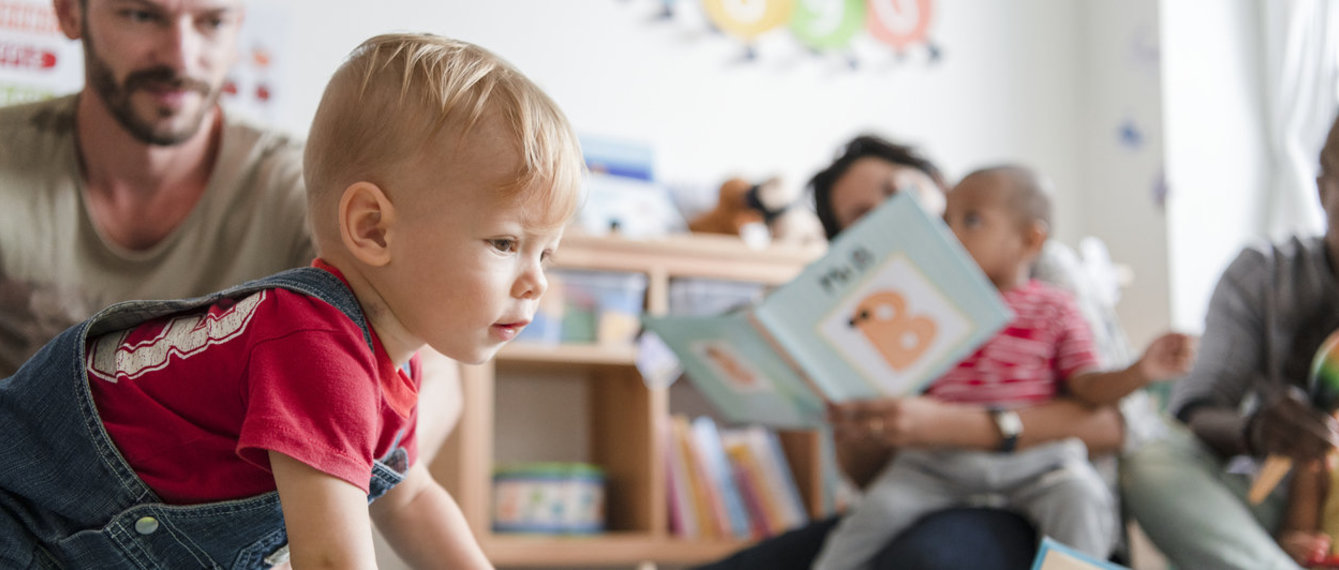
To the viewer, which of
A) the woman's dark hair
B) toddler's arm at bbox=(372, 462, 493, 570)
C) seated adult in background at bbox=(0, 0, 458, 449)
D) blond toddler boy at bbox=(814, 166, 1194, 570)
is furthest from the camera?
the woman's dark hair

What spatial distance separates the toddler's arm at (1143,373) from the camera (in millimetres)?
1400

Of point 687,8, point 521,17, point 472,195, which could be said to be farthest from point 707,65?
point 472,195

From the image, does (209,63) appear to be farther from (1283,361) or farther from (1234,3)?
(1234,3)

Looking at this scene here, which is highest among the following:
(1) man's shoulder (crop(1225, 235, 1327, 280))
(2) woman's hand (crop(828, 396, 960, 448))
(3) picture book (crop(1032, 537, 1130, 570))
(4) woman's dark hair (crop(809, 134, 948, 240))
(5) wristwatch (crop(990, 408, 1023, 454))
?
(4) woman's dark hair (crop(809, 134, 948, 240))

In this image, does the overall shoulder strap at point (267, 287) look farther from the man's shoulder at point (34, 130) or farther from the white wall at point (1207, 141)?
the white wall at point (1207, 141)

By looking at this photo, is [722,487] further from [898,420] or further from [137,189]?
[137,189]

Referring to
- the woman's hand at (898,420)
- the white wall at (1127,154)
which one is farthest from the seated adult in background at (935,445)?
the white wall at (1127,154)

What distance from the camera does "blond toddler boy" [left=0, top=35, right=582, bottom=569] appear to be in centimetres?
70

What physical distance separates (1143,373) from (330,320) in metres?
1.08

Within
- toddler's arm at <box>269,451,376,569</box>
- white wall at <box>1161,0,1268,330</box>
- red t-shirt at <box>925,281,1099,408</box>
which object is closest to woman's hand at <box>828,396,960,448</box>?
red t-shirt at <box>925,281,1099,408</box>

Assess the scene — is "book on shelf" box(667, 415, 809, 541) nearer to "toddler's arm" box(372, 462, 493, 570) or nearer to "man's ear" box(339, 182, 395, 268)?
"toddler's arm" box(372, 462, 493, 570)

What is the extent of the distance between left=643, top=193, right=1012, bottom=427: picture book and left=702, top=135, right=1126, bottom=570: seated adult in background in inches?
1.7

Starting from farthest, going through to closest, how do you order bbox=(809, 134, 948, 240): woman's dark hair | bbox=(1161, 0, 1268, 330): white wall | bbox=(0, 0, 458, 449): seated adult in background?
bbox=(1161, 0, 1268, 330): white wall → bbox=(809, 134, 948, 240): woman's dark hair → bbox=(0, 0, 458, 449): seated adult in background

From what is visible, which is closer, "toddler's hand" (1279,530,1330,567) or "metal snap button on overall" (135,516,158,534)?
"metal snap button on overall" (135,516,158,534)
